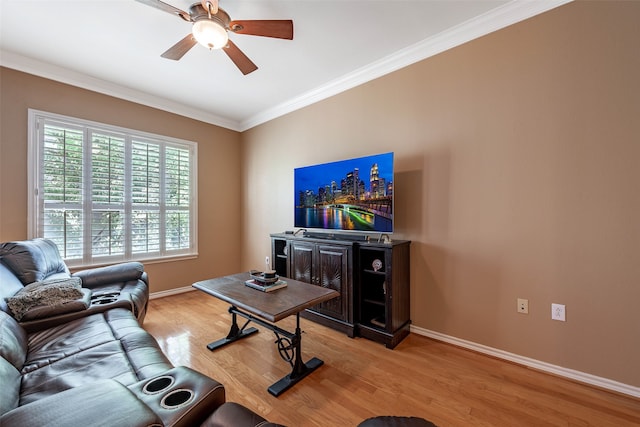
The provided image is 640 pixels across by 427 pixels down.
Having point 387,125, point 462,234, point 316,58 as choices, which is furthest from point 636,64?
point 316,58

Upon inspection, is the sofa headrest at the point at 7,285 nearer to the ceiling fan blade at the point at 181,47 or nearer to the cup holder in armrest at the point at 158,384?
the cup holder in armrest at the point at 158,384

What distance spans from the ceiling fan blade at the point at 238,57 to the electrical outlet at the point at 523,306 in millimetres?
2857

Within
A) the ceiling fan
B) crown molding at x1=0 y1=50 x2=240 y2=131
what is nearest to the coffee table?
the ceiling fan

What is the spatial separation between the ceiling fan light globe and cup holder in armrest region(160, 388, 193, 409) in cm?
201

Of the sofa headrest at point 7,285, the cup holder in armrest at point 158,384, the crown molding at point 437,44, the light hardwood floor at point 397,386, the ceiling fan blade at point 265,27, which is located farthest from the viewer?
the crown molding at point 437,44

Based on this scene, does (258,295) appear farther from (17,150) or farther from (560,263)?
(17,150)

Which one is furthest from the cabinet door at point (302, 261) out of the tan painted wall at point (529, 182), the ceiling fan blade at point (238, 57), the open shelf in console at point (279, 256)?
the ceiling fan blade at point (238, 57)

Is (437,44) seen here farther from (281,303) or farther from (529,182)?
(281,303)

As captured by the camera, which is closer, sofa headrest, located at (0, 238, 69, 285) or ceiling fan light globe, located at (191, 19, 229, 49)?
ceiling fan light globe, located at (191, 19, 229, 49)

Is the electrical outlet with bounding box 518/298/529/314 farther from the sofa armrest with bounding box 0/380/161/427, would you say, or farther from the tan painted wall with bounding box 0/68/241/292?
the tan painted wall with bounding box 0/68/241/292

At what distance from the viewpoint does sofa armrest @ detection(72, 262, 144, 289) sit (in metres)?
2.40

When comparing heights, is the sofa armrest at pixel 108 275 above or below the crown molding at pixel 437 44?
below

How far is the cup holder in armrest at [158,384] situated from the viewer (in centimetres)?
102

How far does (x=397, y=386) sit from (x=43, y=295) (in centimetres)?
248
